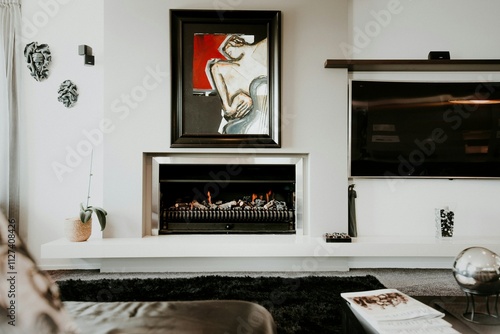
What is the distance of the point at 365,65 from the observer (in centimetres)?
301

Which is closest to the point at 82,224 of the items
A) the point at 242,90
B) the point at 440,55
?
the point at 242,90

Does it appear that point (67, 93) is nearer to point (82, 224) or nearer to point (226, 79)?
point (82, 224)

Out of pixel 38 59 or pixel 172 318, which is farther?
pixel 38 59

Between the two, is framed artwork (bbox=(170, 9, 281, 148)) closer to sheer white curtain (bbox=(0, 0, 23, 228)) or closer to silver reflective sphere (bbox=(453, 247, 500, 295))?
sheer white curtain (bbox=(0, 0, 23, 228))

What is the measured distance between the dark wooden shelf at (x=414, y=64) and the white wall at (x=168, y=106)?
0.10m

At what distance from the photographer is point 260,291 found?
2400mm

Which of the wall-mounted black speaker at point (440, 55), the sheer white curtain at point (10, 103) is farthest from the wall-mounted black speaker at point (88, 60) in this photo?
the wall-mounted black speaker at point (440, 55)

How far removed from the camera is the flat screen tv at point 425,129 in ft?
10.2

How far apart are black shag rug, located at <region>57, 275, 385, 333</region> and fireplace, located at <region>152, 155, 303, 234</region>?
570 millimetres

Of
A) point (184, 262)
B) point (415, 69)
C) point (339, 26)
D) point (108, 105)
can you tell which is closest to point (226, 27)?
Answer: point (339, 26)

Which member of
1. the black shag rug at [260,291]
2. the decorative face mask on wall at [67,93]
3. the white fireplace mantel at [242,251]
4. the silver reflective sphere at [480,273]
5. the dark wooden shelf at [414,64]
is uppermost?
the dark wooden shelf at [414,64]

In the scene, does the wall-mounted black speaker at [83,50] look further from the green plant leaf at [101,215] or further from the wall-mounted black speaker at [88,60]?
the green plant leaf at [101,215]

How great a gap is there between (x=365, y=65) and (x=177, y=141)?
1.66m

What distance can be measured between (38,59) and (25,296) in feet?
9.99
